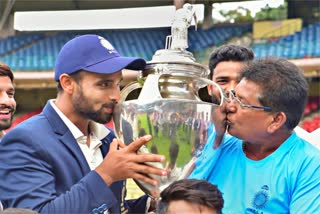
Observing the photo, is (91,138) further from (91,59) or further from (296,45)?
(296,45)

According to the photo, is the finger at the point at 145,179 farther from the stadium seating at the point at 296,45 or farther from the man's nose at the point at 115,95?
the stadium seating at the point at 296,45

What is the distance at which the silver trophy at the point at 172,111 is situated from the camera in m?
1.20

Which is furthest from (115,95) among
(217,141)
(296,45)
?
(296,45)

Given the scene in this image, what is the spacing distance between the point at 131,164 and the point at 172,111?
15 cm

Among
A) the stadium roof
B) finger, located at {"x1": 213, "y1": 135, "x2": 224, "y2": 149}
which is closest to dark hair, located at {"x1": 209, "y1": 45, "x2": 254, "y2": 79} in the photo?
finger, located at {"x1": 213, "y1": 135, "x2": 224, "y2": 149}

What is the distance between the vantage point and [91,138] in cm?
149

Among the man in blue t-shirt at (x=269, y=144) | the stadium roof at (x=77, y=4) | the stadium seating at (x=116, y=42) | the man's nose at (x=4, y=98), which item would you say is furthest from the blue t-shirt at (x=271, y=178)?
the stadium roof at (x=77, y=4)

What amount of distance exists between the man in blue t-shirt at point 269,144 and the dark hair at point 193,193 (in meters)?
0.08

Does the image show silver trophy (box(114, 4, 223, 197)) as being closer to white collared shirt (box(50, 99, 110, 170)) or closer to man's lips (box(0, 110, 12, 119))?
white collared shirt (box(50, 99, 110, 170))

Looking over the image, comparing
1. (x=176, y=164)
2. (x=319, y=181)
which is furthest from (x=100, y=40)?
(x=319, y=181)

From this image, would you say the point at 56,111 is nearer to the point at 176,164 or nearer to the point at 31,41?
the point at 176,164

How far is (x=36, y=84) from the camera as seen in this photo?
8.12 m

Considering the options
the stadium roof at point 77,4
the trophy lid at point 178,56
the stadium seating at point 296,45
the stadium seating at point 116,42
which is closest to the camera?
the trophy lid at point 178,56

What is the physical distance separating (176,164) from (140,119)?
5.2 inches
